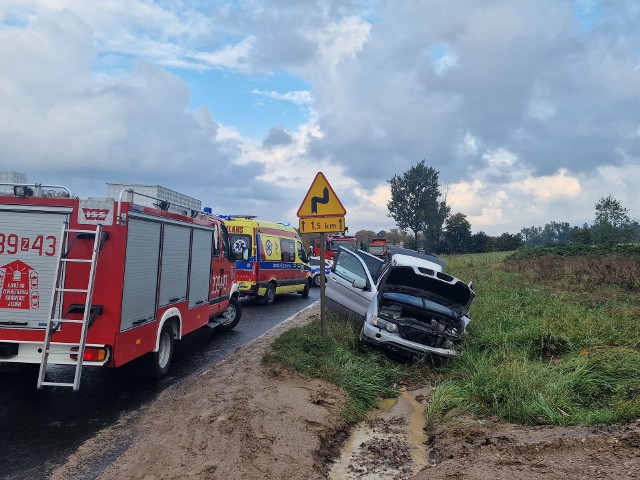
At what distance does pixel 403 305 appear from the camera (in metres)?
9.01

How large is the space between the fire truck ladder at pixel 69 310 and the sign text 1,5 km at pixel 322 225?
3.60m

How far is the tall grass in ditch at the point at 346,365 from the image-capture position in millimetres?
6460

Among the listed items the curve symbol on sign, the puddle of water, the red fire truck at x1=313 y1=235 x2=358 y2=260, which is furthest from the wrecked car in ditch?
the red fire truck at x1=313 y1=235 x2=358 y2=260

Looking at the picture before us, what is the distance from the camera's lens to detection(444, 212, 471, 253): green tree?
6956 centimetres

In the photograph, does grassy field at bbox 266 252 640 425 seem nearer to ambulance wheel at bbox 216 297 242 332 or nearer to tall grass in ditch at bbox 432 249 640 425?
tall grass in ditch at bbox 432 249 640 425

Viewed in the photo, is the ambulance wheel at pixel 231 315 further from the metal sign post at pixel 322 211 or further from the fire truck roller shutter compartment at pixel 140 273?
the fire truck roller shutter compartment at pixel 140 273

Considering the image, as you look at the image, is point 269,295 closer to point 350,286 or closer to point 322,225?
point 350,286

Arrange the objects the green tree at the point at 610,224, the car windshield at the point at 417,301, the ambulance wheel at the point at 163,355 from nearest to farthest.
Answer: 1. the ambulance wheel at the point at 163,355
2. the car windshield at the point at 417,301
3. the green tree at the point at 610,224

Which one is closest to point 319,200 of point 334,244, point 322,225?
point 322,225

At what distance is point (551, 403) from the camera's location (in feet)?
17.6

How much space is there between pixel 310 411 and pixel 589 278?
15.6 m

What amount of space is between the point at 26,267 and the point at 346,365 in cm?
436

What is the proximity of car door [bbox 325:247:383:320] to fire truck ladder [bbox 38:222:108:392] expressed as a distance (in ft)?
16.5

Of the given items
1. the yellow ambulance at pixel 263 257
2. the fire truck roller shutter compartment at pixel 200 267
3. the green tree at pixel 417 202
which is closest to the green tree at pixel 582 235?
the green tree at pixel 417 202
